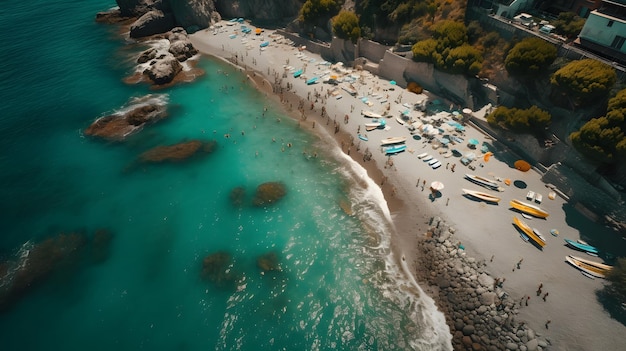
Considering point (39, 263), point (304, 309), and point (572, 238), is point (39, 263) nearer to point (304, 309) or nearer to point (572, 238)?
point (304, 309)

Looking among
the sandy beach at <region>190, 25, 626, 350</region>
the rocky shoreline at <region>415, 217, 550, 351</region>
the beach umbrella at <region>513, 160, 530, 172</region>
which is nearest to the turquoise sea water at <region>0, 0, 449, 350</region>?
the rocky shoreline at <region>415, 217, 550, 351</region>

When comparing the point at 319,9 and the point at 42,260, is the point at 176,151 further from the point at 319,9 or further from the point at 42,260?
the point at 319,9

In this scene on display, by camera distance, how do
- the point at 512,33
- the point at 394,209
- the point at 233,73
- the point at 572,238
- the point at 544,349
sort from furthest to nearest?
1. the point at 233,73
2. the point at 512,33
3. the point at 394,209
4. the point at 572,238
5. the point at 544,349

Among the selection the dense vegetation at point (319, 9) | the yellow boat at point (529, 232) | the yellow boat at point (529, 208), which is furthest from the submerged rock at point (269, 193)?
the dense vegetation at point (319, 9)

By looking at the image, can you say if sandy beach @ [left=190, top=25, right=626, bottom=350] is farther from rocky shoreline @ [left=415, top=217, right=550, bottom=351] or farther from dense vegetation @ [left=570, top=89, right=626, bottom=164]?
dense vegetation @ [left=570, top=89, right=626, bottom=164]

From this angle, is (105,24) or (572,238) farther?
(105,24)

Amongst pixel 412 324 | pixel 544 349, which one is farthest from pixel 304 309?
pixel 544 349
